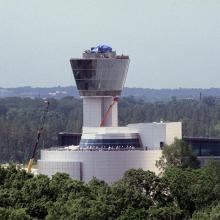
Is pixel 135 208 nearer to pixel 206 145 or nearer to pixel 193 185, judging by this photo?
pixel 193 185

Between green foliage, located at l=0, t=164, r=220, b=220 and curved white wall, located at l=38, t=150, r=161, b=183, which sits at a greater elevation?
curved white wall, located at l=38, t=150, r=161, b=183

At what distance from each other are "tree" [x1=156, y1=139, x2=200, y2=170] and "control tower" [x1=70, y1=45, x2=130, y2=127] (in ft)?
30.8

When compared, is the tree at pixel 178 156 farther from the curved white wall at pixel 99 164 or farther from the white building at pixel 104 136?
the curved white wall at pixel 99 164

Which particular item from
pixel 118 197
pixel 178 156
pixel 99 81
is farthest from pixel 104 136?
pixel 118 197

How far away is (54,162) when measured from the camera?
109812mm

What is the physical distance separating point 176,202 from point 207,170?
7701 mm

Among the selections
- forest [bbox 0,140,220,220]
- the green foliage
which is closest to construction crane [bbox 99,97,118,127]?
forest [bbox 0,140,220,220]

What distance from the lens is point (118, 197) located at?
82.5m

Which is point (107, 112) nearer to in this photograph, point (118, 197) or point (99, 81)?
point (99, 81)

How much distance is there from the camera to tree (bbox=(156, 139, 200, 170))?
108 meters

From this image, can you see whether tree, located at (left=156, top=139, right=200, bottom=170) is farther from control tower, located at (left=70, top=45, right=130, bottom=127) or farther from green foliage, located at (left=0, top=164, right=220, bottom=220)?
green foliage, located at (left=0, top=164, right=220, bottom=220)

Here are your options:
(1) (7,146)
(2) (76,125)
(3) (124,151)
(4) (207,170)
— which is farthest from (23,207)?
(2) (76,125)

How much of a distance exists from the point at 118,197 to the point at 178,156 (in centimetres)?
2748

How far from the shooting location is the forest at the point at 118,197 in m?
77.4
